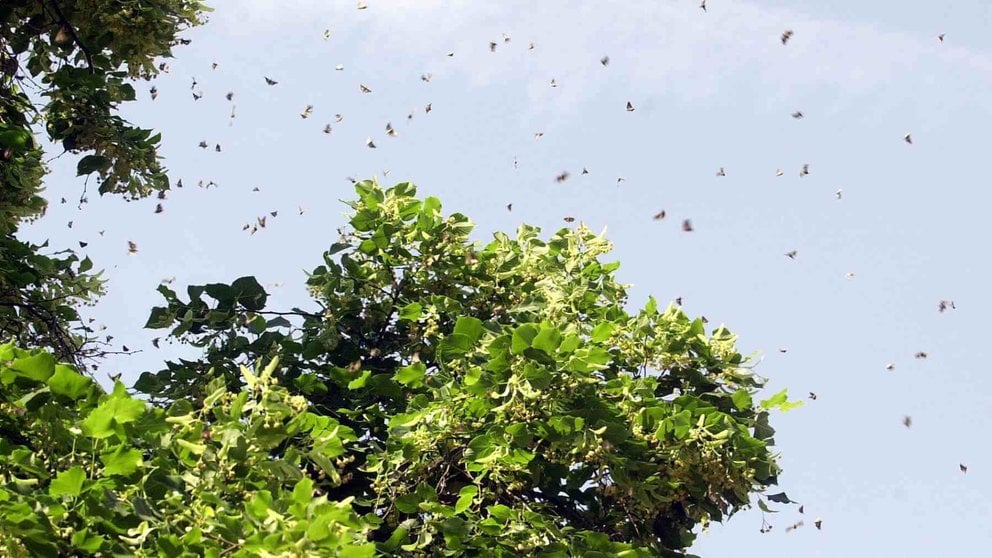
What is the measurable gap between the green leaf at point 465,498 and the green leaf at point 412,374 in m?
1.28

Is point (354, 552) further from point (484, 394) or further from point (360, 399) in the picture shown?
point (360, 399)

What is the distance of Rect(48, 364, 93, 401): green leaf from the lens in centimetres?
814

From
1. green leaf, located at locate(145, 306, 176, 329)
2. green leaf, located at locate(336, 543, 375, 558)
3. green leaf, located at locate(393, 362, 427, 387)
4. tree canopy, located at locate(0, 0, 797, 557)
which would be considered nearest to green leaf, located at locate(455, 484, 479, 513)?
tree canopy, located at locate(0, 0, 797, 557)

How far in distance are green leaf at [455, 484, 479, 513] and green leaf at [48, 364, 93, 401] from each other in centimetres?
326

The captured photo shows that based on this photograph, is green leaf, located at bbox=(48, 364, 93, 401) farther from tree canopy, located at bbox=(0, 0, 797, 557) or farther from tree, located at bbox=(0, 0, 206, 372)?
tree, located at bbox=(0, 0, 206, 372)

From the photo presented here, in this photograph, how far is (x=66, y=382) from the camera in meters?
8.16

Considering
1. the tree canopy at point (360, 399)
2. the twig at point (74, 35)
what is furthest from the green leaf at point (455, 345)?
the twig at point (74, 35)

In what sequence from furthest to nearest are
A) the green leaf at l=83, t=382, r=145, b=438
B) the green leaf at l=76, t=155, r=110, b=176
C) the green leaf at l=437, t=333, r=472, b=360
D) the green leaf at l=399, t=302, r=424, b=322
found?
the green leaf at l=76, t=155, r=110, b=176 < the green leaf at l=399, t=302, r=424, b=322 < the green leaf at l=437, t=333, r=472, b=360 < the green leaf at l=83, t=382, r=145, b=438

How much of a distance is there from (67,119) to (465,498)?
5677mm

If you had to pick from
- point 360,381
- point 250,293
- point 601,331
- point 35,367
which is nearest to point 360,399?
point 360,381

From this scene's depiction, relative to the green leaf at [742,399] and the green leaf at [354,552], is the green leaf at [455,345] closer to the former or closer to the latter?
the green leaf at [742,399]

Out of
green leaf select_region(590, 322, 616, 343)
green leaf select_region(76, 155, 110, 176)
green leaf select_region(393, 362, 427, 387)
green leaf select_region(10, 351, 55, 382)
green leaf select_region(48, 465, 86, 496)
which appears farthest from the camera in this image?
green leaf select_region(76, 155, 110, 176)

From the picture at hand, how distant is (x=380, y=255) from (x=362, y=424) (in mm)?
1696

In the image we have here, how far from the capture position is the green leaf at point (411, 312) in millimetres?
11477
